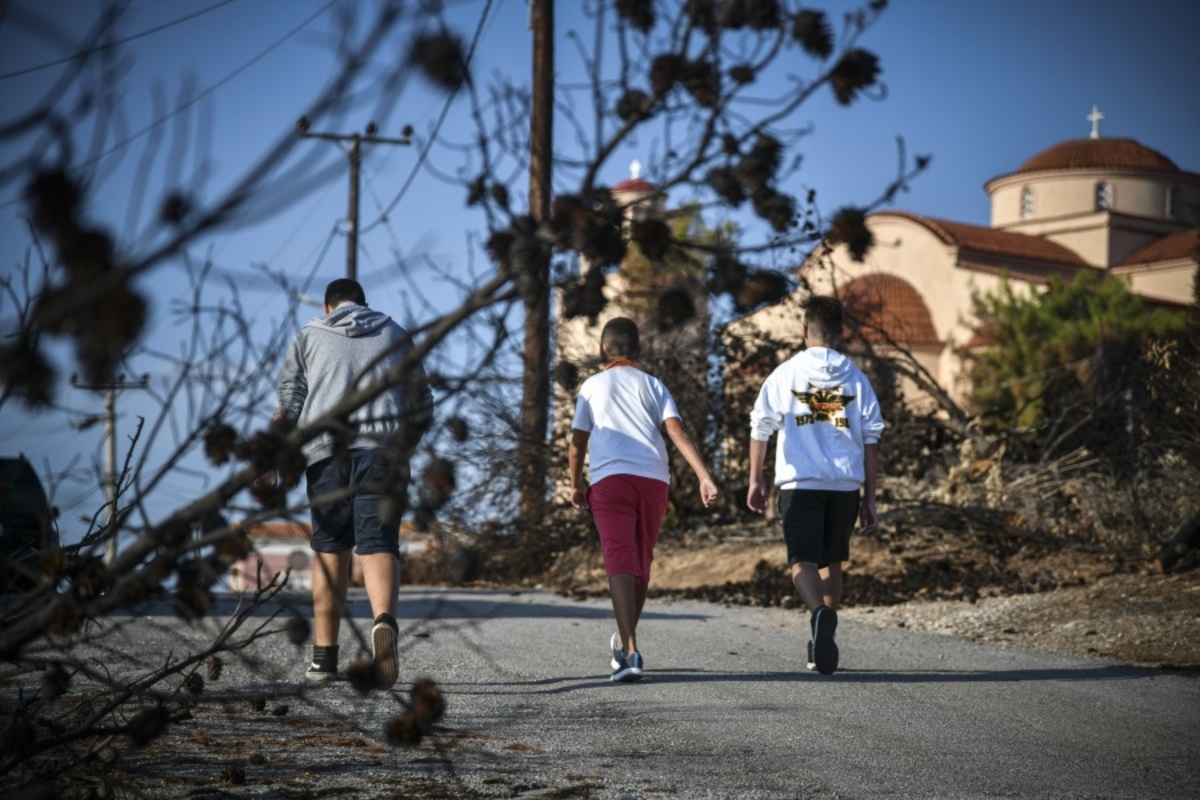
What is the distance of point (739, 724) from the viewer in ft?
21.2

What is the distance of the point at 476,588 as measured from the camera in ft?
56.4

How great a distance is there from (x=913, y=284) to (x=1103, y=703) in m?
42.8

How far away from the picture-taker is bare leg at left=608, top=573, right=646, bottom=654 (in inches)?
308

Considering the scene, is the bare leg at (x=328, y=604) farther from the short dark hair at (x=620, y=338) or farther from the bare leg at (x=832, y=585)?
the bare leg at (x=832, y=585)

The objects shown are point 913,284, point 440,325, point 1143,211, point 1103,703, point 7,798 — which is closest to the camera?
point 440,325

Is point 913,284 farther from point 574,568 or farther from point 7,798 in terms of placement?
point 7,798

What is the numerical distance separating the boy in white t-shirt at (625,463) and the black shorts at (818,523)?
0.66 meters

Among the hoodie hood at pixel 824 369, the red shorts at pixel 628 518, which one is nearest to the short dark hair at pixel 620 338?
the red shorts at pixel 628 518

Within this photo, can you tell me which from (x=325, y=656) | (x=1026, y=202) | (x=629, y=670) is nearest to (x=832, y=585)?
(x=629, y=670)

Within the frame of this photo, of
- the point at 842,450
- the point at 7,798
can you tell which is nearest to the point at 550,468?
the point at 842,450

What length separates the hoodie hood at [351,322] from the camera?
7.53 meters

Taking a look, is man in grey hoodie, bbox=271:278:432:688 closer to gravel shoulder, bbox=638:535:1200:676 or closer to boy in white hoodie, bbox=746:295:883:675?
boy in white hoodie, bbox=746:295:883:675

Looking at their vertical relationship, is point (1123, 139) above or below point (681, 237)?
above

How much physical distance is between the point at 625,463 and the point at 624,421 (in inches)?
9.1
